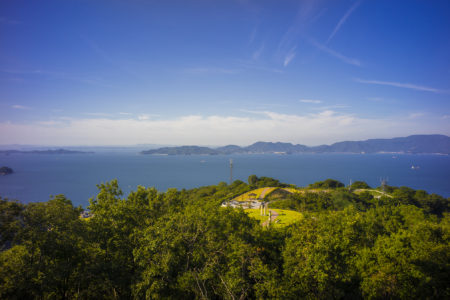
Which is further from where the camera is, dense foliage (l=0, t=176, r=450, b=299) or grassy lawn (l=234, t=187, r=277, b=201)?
grassy lawn (l=234, t=187, r=277, b=201)

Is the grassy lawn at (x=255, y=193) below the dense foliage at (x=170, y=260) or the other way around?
below

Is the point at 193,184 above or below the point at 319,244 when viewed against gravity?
below

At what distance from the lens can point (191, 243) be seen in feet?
39.1

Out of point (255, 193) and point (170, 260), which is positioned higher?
point (170, 260)

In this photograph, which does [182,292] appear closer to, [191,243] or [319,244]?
[191,243]

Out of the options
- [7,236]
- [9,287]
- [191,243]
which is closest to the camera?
[9,287]

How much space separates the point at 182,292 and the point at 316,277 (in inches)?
249

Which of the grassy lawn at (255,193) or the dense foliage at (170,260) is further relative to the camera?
the grassy lawn at (255,193)

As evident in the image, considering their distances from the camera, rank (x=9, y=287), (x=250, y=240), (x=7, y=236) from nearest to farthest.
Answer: (x=9, y=287), (x=7, y=236), (x=250, y=240)

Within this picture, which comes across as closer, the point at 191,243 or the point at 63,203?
the point at 63,203

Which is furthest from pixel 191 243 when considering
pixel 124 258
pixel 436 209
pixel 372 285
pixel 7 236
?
pixel 436 209

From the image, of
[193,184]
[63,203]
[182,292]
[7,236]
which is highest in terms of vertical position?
[63,203]

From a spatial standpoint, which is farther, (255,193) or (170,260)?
(255,193)

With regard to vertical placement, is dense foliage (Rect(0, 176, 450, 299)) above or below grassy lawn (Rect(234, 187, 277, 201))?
above
